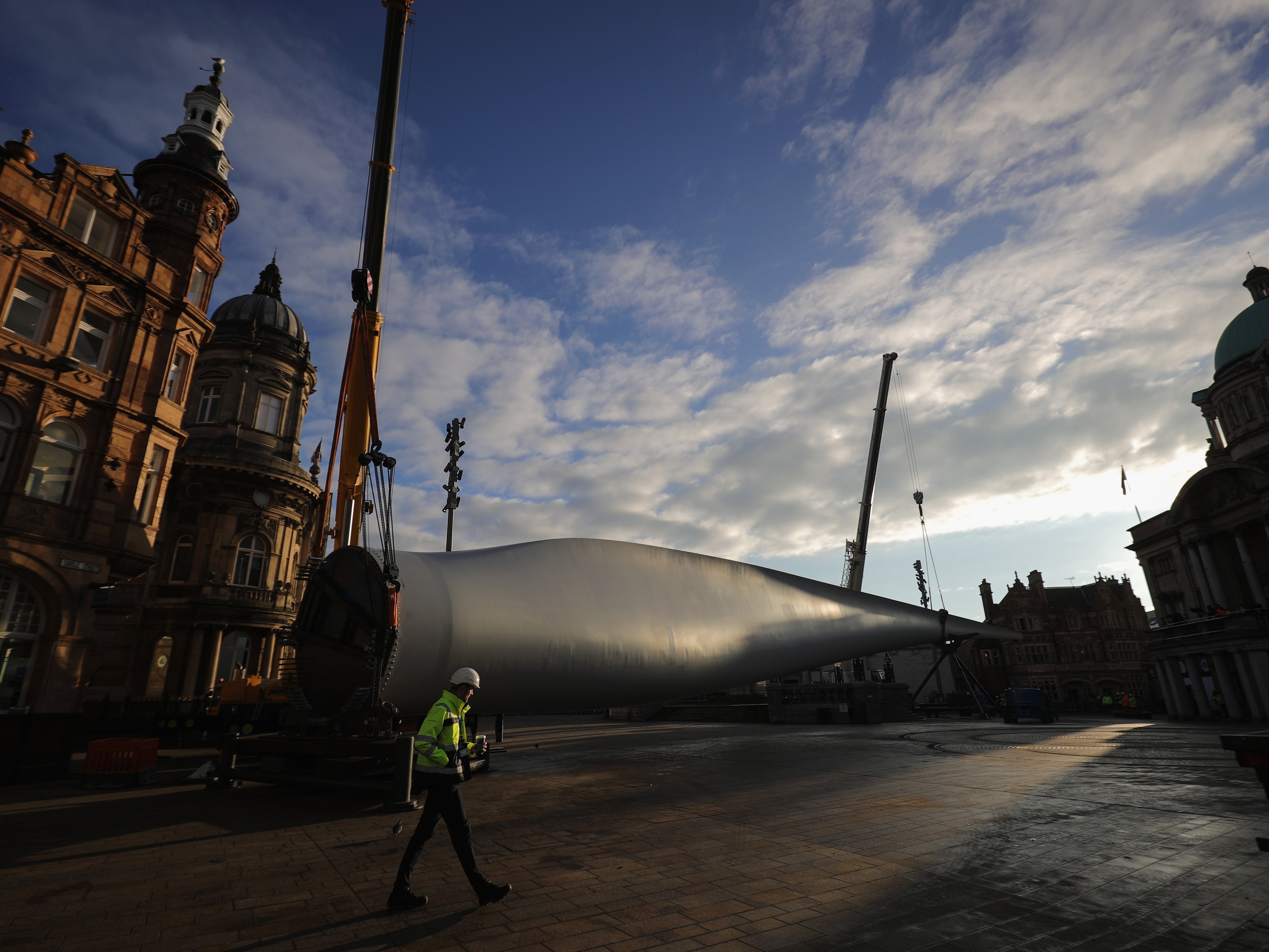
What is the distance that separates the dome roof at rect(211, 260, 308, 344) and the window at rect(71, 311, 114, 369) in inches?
681

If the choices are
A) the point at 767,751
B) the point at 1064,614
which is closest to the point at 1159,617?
the point at 1064,614

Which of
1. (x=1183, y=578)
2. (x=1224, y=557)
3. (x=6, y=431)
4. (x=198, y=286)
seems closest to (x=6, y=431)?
(x=6, y=431)

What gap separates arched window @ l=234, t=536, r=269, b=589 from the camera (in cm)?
3005

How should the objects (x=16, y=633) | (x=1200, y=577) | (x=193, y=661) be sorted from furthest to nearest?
(x=1200, y=577)
(x=193, y=661)
(x=16, y=633)

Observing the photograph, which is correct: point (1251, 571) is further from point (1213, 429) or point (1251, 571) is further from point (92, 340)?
point (92, 340)

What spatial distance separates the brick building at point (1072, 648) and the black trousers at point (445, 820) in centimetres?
5985

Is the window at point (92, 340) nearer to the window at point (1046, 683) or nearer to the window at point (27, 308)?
the window at point (27, 308)

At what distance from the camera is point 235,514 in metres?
30.2

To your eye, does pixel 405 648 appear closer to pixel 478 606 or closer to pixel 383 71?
pixel 478 606

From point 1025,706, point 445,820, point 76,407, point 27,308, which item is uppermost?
point 27,308

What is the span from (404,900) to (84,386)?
62.2 ft

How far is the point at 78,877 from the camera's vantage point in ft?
19.0

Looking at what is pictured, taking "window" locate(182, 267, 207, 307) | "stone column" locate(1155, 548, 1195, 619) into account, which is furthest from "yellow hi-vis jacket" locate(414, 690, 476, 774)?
"stone column" locate(1155, 548, 1195, 619)

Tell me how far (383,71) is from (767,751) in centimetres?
2323
